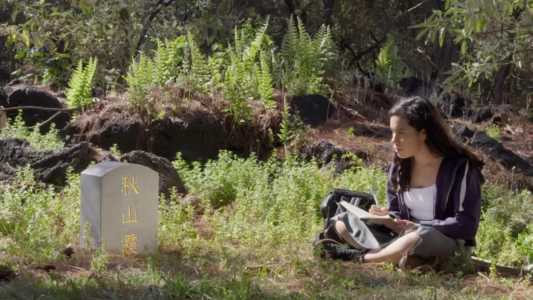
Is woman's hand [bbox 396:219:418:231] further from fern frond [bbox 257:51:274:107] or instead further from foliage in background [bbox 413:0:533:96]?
fern frond [bbox 257:51:274:107]

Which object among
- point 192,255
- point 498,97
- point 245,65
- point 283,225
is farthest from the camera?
point 498,97

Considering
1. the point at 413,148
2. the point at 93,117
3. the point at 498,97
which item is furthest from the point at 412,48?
the point at 413,148

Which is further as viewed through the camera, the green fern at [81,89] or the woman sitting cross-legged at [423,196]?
the green fern at [81,89]

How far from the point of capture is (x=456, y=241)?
580cm

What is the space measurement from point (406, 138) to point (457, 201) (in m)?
0.59

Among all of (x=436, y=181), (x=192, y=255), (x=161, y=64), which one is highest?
(x=161, y=64)

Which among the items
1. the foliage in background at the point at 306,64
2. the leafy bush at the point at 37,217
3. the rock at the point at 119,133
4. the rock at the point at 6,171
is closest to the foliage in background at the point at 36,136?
the rock at the point at 119,133

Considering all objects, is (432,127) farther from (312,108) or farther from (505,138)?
(505,138)

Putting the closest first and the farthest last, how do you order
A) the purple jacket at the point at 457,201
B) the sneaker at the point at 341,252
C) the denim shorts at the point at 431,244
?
the denim shorts at the point at 431,244 < the purple jacket at the point at 457,201 < the sneaker at the point at 341,252

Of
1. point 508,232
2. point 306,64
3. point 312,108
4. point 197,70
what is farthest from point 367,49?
point 508,232

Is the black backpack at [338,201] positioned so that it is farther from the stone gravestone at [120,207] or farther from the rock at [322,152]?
the rock at [322,152]

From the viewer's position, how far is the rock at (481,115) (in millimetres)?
13550

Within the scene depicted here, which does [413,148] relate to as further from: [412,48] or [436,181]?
[412,48]

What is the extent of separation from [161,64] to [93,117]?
1228 millimetres
